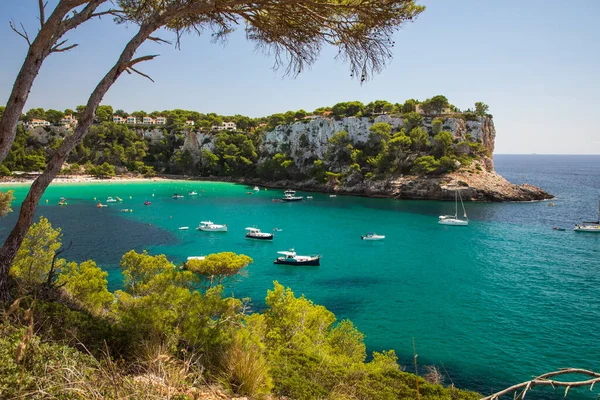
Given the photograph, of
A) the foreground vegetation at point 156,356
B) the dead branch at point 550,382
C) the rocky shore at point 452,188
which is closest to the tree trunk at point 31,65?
the foreground vegetation at point 156,356

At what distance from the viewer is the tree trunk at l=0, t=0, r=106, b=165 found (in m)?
4.48

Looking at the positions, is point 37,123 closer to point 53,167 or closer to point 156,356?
point 53,167

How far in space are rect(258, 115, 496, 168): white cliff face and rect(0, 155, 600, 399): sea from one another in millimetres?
18192

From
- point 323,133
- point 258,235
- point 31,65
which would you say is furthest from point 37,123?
point 31,65

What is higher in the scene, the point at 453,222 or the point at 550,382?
the point at 550,382

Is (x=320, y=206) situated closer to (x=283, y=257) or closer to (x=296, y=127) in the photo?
(x=283, y=257)

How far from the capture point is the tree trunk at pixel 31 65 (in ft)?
14.7

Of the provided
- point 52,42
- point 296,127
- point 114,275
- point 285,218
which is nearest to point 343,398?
point 52,42

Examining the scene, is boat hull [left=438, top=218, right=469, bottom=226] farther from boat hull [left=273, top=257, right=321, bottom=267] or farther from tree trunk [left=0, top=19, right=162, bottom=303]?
tree trunk [left=0, top=19, right=162, bottom=303]

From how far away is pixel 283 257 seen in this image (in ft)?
89.7

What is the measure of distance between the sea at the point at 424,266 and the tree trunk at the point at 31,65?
35.2ft

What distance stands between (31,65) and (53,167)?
4.28 feet

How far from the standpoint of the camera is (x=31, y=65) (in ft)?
15.0

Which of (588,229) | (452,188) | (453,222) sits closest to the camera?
(588,229)
